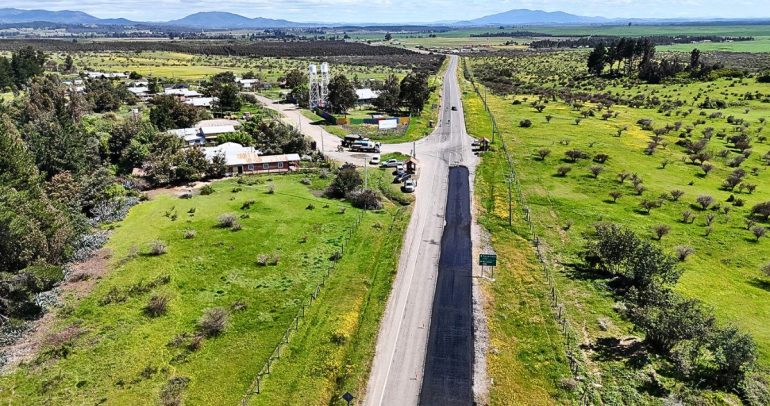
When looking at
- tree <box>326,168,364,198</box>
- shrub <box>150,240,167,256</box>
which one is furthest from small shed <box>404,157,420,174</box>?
shrub <box>150,240,167,256</box>

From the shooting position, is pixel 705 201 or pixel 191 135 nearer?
Answer: pixel 705 201

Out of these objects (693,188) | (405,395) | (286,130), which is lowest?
(405,395)

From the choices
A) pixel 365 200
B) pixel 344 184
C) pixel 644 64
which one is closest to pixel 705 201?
pixel 365 200

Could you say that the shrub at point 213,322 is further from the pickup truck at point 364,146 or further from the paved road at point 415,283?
the pickup truck at point 364,146

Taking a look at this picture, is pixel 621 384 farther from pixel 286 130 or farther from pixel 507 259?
pixel 286 130

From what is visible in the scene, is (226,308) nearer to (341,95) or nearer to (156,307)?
(156,307)

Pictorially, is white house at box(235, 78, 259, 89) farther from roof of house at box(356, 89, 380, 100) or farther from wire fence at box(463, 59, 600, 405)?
wire fence at box(463, 59, 600, 405)

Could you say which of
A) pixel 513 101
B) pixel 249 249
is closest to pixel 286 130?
pixel 249 249
